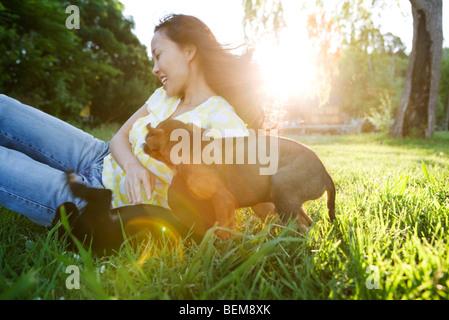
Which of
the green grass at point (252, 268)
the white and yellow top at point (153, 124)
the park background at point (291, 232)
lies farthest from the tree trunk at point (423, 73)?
the white and yellow top at point (153, 124)

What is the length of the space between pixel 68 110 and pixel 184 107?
14.1m

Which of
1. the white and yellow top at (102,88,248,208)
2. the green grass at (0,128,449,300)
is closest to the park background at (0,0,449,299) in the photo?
the green grass at (0,128,449,300)

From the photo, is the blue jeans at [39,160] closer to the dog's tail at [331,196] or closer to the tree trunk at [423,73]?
the dog's tail at [331,196]

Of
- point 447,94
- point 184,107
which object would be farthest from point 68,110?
point 447,94

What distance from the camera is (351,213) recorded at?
82.5 inches

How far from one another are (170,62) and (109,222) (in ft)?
4.44

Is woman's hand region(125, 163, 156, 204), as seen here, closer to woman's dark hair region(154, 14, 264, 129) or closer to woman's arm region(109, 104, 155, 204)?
woman's arm region(109, 104, 155, 204)

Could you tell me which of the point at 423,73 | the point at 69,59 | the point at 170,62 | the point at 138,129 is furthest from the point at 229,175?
the point at 69,59

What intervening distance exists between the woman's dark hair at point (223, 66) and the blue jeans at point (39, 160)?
3.89 feet

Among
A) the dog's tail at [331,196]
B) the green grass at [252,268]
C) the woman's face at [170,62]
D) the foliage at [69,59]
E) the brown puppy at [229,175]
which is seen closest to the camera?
the green grass at [252,268]

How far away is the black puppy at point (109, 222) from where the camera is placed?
1.62 metres
